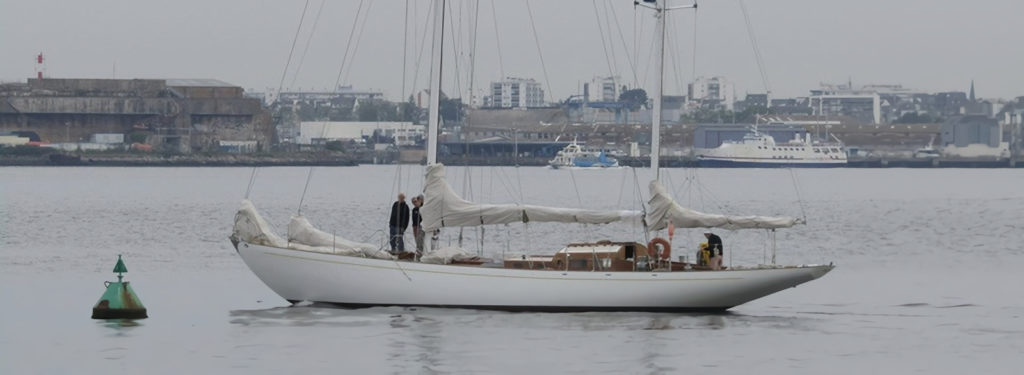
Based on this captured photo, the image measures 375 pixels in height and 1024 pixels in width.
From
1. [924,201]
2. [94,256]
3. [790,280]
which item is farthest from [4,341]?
[924,201]

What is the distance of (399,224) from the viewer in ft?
120

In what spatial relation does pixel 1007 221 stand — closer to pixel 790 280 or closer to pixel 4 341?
pixel 790 280

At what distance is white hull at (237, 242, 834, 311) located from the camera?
1353 inches

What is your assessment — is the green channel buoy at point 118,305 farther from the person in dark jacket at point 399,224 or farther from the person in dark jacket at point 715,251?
the person in dark jacket at point 715,251

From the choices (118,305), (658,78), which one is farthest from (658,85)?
(118,305)

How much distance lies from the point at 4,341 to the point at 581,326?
926 centimetres

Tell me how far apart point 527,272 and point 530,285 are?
282 millimetres

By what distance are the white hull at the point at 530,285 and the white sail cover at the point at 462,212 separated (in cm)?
171

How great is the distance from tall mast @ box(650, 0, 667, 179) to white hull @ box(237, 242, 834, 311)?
247 centimetres

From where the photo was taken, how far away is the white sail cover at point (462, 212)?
35.9 metres

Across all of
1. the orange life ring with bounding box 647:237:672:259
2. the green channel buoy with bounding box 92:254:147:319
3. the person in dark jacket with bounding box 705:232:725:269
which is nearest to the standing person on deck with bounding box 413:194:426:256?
the orange life ring with bounding box 647:237:672:259

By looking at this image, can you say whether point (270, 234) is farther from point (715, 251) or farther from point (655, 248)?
point (715, 251)

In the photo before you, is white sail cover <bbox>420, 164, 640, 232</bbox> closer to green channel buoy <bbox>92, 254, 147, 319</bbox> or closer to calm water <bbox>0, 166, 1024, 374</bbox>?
calm water <bbox>0, 166, 1024, 374</bbox>

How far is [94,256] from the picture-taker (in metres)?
53.1
